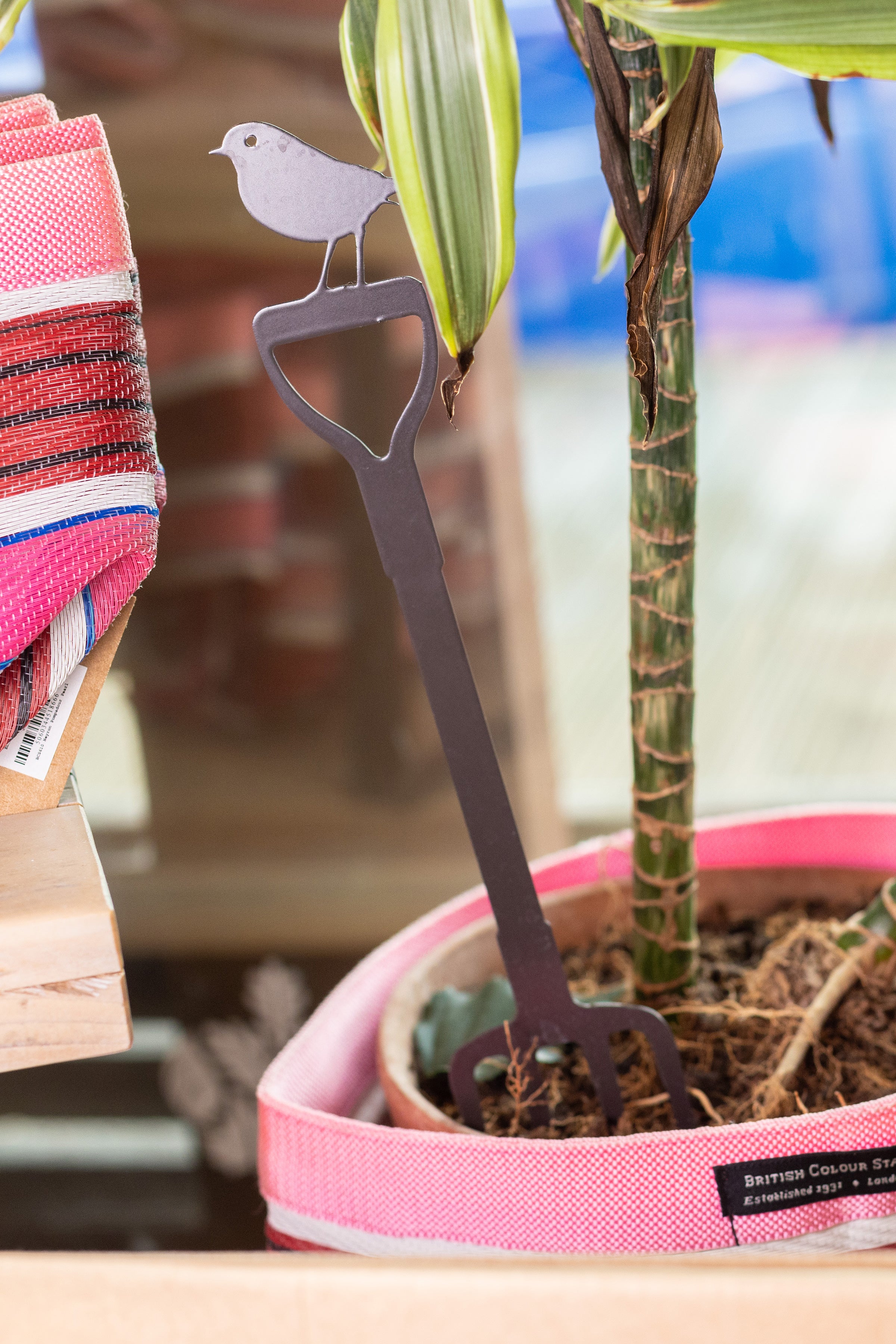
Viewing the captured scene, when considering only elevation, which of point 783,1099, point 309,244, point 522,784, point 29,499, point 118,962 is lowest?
point 522,784

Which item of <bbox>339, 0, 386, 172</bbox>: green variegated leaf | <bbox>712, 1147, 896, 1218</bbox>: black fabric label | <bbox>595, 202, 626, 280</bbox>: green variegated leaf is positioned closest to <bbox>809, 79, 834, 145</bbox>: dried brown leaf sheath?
<bbox>595, 202, 626, 280</bbox>: green variegated leaf

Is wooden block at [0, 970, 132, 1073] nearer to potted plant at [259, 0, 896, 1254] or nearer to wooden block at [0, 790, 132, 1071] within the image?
wooden block at [0, 790, 132, 1071]

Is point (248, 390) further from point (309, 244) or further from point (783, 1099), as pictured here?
point (783, 1099)

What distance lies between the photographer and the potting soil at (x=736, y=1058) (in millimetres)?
454

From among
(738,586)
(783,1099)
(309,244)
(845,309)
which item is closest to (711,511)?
(738,586)

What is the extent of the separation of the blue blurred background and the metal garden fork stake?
45.1 inches

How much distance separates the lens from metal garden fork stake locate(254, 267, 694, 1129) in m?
0.34

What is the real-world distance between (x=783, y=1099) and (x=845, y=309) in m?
1.93

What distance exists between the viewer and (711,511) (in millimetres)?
2443

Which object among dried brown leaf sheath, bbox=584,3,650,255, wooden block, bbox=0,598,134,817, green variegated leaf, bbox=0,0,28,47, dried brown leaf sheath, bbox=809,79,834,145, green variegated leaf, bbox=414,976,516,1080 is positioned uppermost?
green variegated leaf, bbox=0,0,28,47

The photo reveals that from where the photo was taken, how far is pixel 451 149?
1.05 feet

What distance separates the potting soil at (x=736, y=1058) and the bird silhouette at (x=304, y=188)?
0.92 feet

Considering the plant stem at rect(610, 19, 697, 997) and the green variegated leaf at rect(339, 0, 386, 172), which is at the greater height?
the green variegated leaf at rect(339, 0, 386, 172)

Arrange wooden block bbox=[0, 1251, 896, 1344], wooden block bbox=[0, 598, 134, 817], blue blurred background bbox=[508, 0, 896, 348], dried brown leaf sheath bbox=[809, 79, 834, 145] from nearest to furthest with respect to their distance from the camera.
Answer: wooden block bbox=[0, 1251, 896, 1344] → wooden block bbox=[0, 598, 134, 817] → dried brown leaf sheath bbox=[809, 79, 834, 145] → blue blurred background bbox=[508, 0, 896, 348]
